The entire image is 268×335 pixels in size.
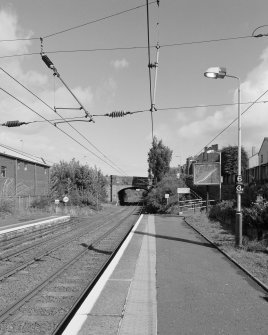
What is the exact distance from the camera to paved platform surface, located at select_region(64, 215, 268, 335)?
6.65m

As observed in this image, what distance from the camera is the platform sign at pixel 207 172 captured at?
38.1 meters

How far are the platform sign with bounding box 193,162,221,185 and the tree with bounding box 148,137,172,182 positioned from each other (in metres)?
32.3

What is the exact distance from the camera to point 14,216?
36.6m

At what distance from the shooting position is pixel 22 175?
53.5 metres

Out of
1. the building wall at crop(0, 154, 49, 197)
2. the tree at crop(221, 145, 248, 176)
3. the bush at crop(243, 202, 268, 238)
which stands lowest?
the bush at crop(243, 202, 268, 238)

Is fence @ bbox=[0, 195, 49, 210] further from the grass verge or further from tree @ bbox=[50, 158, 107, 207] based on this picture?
the grass verge

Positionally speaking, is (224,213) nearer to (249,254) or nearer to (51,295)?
(249,254)

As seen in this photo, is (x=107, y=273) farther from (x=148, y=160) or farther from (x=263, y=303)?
(x=148, y=160)

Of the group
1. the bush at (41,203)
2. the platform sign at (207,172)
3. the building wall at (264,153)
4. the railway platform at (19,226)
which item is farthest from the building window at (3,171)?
the building wall at (264,153)

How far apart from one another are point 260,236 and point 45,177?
4823cm

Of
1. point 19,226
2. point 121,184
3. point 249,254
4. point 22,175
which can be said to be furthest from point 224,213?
point 121,184

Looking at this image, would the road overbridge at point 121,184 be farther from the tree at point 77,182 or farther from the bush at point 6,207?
the bush at point 6,207

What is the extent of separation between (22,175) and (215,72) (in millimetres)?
41470

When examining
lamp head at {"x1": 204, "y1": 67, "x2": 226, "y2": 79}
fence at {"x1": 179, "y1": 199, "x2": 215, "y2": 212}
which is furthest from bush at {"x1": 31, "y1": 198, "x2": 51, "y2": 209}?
lamp head at {"x1": 204, "y1": 67, "x2": 226, "y2": 79}
